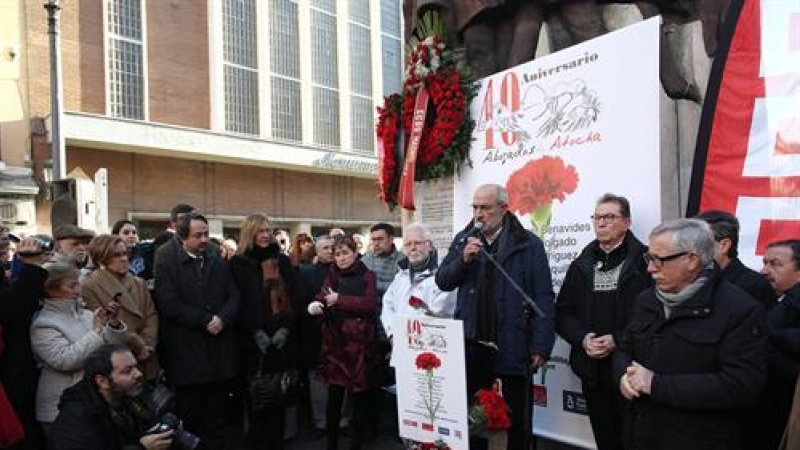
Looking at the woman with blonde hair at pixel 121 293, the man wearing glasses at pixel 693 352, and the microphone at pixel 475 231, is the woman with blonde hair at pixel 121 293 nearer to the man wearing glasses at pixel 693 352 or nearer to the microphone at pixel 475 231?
the microphone at pixel 475 231

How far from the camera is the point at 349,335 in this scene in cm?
498

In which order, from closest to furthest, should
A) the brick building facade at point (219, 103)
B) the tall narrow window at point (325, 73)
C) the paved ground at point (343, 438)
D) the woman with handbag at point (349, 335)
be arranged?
the woman with handbag at point (349, 335), the paved ground at point (343, 438), the brick building facade at point (219, 103), the tall narrow window at point (325, 73)

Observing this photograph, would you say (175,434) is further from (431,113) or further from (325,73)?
(325,73)

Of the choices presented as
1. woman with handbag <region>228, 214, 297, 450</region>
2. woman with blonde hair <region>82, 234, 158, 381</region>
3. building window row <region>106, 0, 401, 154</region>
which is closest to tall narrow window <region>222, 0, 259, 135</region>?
building window row <region>106, 0, 401, 154</region>

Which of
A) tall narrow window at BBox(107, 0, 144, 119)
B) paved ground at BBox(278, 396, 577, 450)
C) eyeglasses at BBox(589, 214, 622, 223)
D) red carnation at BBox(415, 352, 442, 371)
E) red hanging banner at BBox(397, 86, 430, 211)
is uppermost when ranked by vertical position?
tall narrow window at BBox(107, 0, 144, 119)

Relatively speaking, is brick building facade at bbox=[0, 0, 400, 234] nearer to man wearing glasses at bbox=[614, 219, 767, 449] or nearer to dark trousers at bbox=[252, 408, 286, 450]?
dark trousers at bbox=[252, 408, 286, 450]

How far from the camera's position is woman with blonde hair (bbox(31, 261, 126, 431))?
13.0 feet

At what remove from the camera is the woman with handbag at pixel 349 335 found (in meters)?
4.95

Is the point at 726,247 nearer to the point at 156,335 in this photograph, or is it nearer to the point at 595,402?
the point at 595,402

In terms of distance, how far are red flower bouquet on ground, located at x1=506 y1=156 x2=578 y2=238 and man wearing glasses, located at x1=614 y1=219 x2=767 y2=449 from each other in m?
1.88

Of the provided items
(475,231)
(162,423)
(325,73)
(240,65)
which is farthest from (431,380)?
(325,73)

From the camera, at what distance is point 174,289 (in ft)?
15.5

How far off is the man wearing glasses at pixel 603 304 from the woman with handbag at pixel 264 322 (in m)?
2.12

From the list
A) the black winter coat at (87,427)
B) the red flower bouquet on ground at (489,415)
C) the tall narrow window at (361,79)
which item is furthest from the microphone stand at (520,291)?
the tall narrow window at (361,79)
